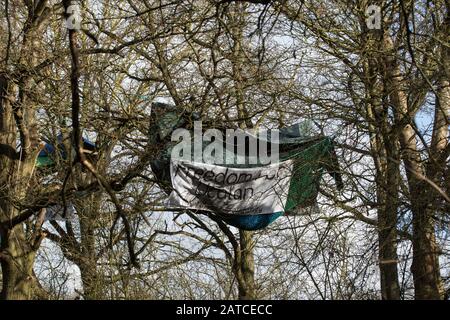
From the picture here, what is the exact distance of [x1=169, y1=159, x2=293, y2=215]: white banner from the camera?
10555 millimetres

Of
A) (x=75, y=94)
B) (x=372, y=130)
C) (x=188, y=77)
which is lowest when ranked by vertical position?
(x=75, y=94)

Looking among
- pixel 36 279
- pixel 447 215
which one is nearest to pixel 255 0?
pixel 447 215

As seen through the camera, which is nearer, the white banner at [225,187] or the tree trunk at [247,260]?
the white banner at [225,187]

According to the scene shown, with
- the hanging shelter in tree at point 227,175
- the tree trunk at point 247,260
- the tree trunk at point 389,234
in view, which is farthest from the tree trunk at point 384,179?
the tree trunk at point 247,260

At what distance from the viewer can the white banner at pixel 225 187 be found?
10.6 metres

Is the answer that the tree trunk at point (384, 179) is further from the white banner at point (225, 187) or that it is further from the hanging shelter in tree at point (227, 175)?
the white banner at point (225, 187)

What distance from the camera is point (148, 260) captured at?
12352 mm

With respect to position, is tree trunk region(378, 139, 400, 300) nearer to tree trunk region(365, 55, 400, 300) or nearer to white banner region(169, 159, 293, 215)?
tree trunk region(365, 55, 400, 300)

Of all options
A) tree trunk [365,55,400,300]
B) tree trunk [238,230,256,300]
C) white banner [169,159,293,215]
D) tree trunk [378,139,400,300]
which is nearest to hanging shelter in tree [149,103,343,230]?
white banner [169,159,293,215]

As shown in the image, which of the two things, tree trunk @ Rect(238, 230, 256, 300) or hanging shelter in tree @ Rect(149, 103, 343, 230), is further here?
tree trunk @ Rect(238, 230, 256, 300)

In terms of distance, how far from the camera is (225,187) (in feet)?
35.0
